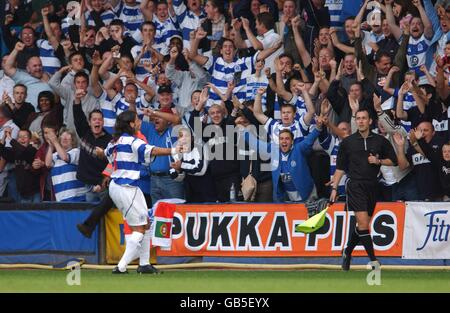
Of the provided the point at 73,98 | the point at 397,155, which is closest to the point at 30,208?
the point at 73,98

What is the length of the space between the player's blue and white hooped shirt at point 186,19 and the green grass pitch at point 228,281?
211 inches

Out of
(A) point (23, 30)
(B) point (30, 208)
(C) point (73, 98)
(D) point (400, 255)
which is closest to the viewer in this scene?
(D) point (400, 255)

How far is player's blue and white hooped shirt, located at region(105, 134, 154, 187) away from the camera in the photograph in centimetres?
1608

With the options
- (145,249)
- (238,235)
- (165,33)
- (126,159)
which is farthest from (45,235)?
(165,33)

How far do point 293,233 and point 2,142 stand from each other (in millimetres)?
5471

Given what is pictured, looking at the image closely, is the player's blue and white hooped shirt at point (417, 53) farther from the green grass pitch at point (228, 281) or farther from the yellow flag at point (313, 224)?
the yellow flag at point (313, 224)

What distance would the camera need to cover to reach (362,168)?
1662cm

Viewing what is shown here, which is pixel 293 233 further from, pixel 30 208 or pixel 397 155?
pixel 30 208

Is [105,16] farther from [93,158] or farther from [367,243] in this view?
[367,243]

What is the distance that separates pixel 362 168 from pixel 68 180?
5288mm

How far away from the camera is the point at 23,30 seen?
2225 cm

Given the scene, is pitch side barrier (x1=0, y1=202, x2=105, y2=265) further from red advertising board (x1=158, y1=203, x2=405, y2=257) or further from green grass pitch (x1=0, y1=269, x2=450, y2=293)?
red advertising board (x1=158, y1=203, x2=405, y2=257)

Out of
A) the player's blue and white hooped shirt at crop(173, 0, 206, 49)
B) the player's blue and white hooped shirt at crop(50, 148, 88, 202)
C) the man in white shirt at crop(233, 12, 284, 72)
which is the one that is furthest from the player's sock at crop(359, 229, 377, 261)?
the player's blue and white hooped shirt at crop(173, 0, 206, 49)

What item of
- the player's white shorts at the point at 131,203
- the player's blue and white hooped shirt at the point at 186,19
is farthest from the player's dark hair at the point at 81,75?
the player's white shorts at the point at 131,203
